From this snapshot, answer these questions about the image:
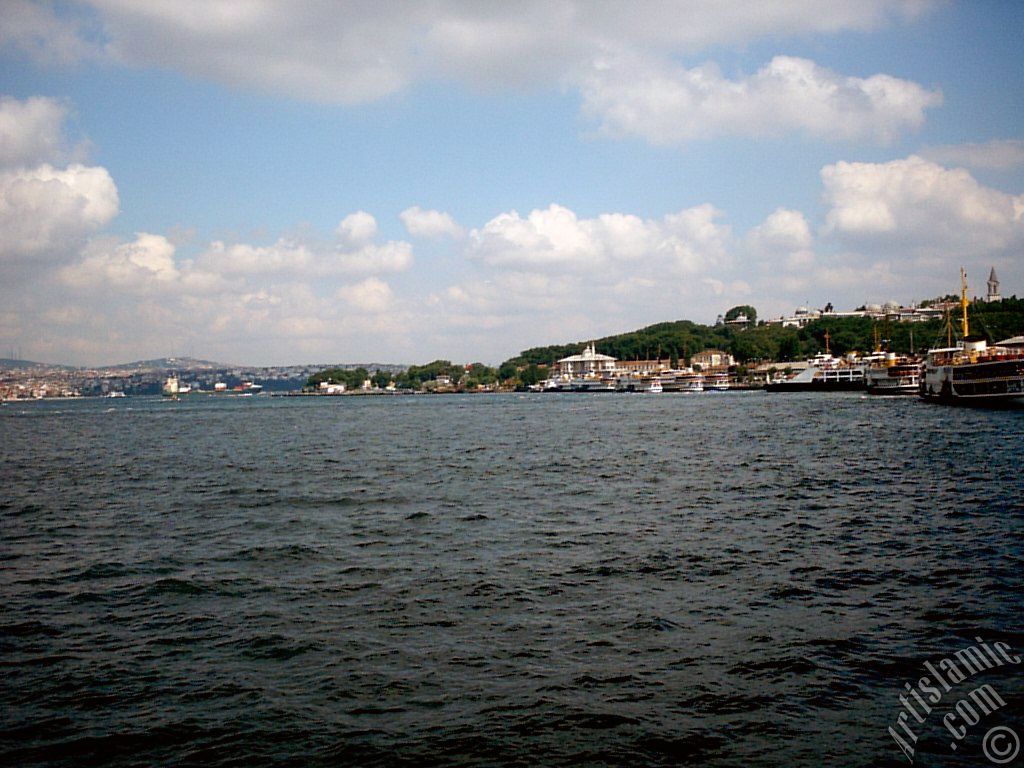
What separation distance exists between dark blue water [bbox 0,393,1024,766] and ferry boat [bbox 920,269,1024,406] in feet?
162

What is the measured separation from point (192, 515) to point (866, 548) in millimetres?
18986

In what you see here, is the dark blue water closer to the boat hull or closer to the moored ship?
the boat hull

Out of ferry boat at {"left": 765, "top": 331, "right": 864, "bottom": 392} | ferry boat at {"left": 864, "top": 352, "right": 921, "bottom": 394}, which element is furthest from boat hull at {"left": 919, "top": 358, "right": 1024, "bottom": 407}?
ferry boat at {"left": 765, "top": 331, "right": 864, "bottom": 392}

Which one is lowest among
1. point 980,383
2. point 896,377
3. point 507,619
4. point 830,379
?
point 507,619

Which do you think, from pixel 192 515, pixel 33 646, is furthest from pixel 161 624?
pixel 192 515

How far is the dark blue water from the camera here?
867 cm

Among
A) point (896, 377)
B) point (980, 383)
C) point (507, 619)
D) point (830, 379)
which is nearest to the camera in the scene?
point (507, 619)

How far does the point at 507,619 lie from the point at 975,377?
77.7m

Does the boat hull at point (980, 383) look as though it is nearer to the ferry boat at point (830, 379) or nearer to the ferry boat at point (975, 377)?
the ferry boat at point (975, 377)

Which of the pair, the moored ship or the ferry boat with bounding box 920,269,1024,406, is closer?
the ferry boat with bounding box 920,269,1024,406

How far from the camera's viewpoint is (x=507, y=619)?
41.2ft

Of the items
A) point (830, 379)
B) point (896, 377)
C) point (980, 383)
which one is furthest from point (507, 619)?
point (830, 379)

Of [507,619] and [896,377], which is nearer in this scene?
[507,619]

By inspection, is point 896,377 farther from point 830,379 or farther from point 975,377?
point 975,377
